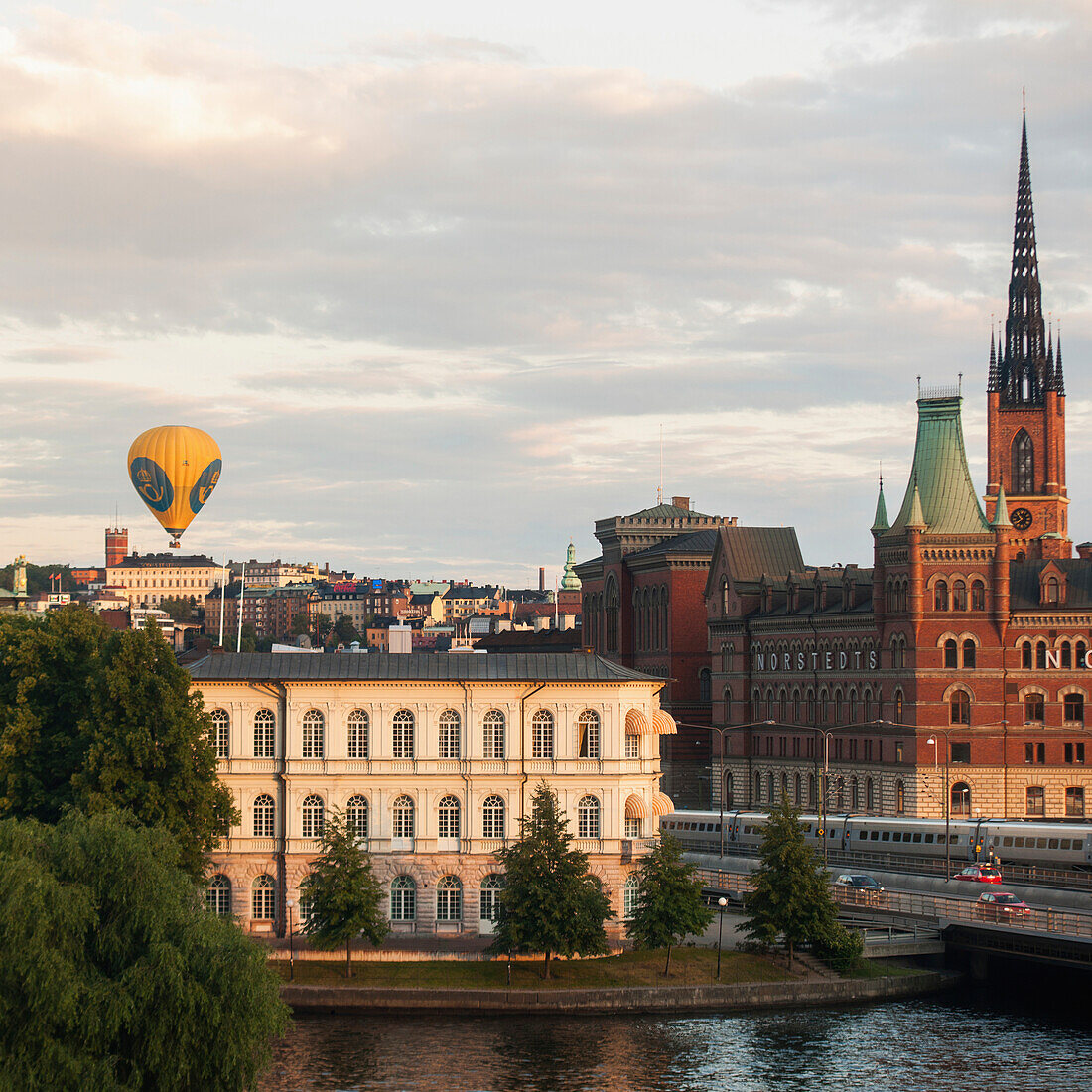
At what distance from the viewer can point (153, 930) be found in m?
56.0

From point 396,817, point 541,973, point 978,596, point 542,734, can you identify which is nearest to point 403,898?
point 396,817

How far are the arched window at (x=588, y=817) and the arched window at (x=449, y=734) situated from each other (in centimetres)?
617

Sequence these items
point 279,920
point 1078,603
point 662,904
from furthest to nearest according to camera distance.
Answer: point 1078,603 → point 279,920 → point 662,904

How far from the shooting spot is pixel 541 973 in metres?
79.9

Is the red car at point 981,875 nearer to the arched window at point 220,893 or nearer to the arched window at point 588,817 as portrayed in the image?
the arched window at point 588,817

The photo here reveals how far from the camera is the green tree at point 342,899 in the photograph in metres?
78.9

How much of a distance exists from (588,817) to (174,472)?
162 ft

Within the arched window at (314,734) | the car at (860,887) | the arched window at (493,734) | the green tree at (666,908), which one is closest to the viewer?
the green tree at (666,908)

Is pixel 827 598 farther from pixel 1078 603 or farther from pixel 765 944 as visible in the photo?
pixel 765 944

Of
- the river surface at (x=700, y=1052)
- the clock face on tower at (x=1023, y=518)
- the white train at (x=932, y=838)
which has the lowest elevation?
the river surface at (x=700, y=1052)

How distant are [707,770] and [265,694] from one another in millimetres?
90395

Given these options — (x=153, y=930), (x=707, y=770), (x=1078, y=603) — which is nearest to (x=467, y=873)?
(x=153, y=930)

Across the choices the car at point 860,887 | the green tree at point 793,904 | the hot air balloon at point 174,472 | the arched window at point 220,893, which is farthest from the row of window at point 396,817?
the hot air balloon at point 174,472

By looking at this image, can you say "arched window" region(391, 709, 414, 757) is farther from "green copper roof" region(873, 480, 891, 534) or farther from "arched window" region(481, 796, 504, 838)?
"green copper roof" region(873, 480, 891, 534)
